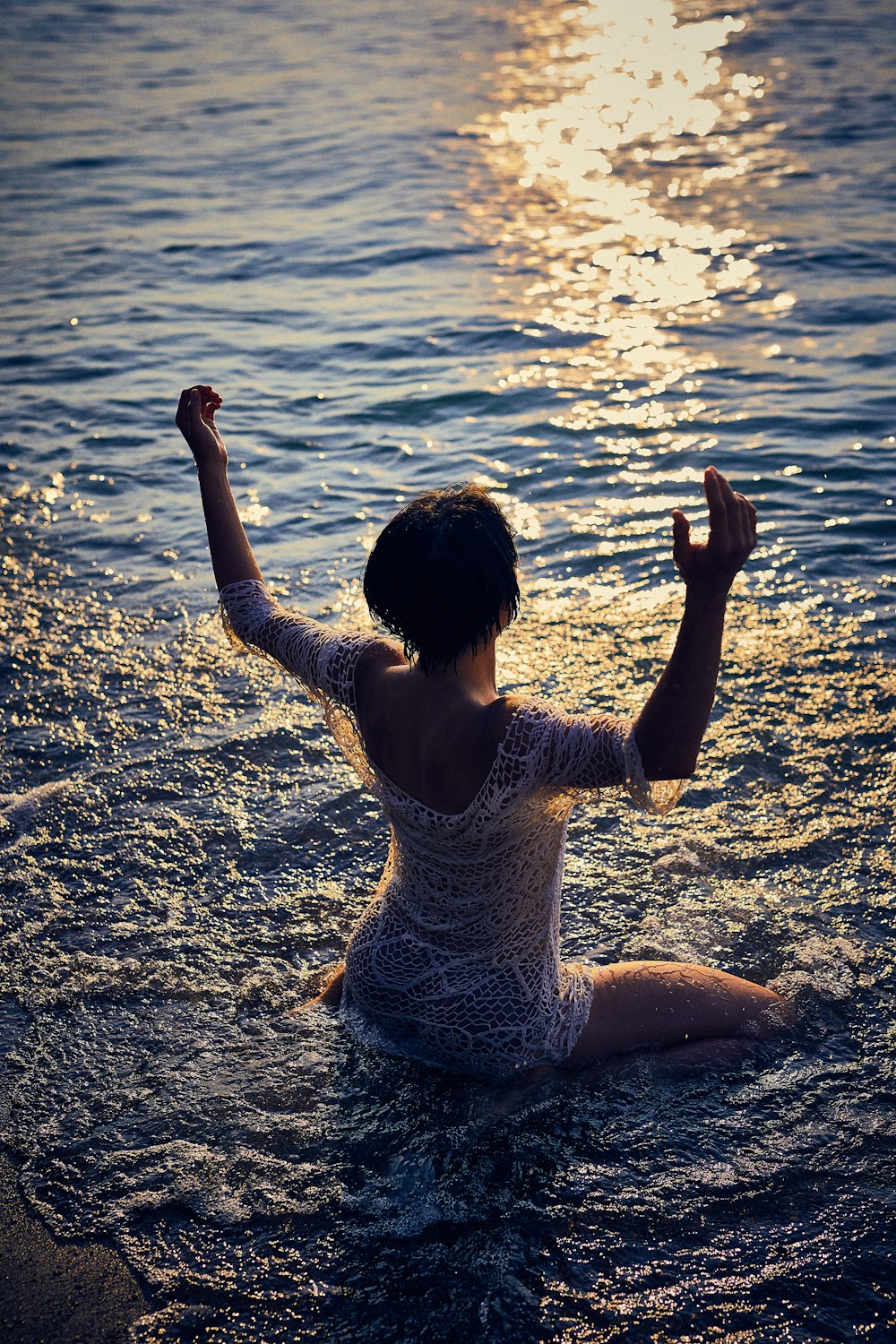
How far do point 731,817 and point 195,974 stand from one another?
6.79 ft

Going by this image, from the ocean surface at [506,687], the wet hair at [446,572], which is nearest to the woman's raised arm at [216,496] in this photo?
the wet hair at [446,572]

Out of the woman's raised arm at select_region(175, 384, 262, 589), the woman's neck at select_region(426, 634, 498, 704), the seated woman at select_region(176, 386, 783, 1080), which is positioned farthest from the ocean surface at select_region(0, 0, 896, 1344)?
→ the woman's raised arm at select_region(175, 384, 262, 589)

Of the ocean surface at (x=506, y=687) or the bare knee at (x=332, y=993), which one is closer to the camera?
the ocean surface at (x=506, y=687)

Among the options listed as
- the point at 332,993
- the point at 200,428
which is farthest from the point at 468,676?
the point at 332,993

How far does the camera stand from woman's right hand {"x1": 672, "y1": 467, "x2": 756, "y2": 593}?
7.89 feet

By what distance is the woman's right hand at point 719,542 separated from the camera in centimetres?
240

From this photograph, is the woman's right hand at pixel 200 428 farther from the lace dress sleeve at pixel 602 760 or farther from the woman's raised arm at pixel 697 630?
the woman's raised arm at pixel 697 630

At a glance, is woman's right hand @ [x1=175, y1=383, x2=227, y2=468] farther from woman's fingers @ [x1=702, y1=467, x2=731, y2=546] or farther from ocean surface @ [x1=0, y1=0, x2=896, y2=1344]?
woman's fingers @ [x1=702, y1=467, x2=731, y2=546]

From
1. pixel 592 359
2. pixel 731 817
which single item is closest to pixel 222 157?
pixel 592 359

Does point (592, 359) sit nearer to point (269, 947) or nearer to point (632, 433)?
point (632, 433)

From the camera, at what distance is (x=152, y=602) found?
673 centimetres

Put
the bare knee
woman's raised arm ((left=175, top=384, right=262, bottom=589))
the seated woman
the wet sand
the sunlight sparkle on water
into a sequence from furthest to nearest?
the sunlight sparkle on water, the bare knee, woman's raised arm ((left=175, top=384, right=262, bottom=589)), the wet sand, the seated woman

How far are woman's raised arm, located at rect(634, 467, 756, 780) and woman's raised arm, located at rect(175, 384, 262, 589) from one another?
1.35m

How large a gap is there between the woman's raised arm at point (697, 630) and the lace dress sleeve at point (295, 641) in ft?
3.11
